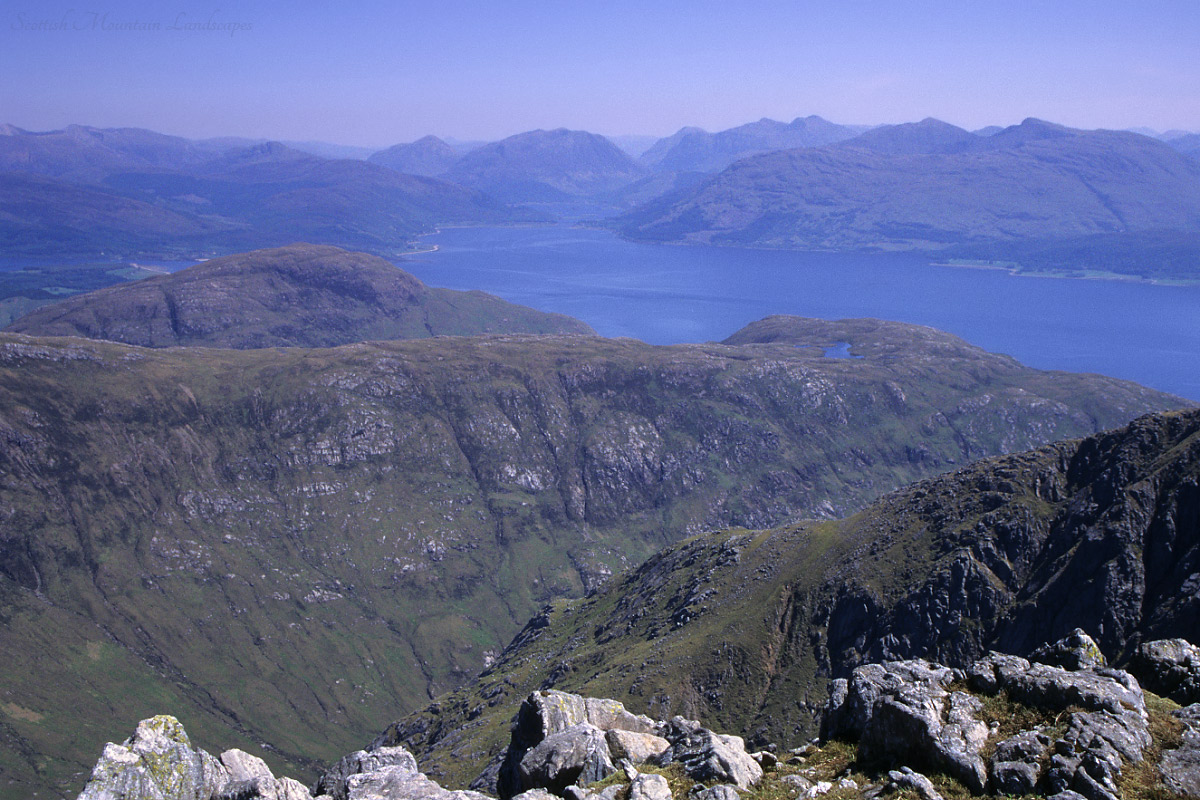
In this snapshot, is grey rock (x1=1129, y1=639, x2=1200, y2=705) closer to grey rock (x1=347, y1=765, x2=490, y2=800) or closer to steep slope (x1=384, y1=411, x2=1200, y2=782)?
grey rock (x1=347, y1=765, x2=490, y2=800)

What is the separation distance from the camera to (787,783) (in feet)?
91.1

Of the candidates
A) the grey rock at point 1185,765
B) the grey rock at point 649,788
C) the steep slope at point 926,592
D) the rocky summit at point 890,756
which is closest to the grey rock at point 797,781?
the rocky summit at point 890,756

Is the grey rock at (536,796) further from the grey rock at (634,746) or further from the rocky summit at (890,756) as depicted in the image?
the grey rock at (634,746)

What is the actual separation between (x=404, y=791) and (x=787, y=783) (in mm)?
14187

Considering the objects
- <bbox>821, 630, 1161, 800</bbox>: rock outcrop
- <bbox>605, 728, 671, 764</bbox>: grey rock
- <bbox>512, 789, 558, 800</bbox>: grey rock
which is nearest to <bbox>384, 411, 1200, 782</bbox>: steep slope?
<bbox>821, 630, 1161, 800</bbox>: rock outcrop

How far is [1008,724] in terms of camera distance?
2695cm

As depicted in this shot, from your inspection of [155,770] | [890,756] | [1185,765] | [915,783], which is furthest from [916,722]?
[155,770]

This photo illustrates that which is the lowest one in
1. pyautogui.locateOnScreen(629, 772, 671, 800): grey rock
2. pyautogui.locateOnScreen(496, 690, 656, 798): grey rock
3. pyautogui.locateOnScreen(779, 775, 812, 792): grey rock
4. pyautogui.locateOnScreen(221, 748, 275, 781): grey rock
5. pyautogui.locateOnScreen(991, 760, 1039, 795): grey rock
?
pyautogui.locateOnScreen(496, 690, 656, 798): grey rock

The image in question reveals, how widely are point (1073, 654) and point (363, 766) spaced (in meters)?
29.5

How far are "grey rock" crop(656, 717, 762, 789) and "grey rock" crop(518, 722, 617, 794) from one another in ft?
8.64

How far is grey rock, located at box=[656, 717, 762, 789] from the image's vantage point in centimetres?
2850

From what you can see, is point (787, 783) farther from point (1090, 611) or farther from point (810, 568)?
point (810, 568)

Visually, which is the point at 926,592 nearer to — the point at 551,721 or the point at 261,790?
the point at 551,721

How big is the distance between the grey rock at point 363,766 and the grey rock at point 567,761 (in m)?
4.74
